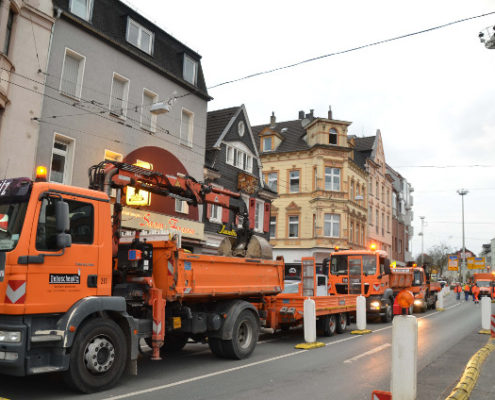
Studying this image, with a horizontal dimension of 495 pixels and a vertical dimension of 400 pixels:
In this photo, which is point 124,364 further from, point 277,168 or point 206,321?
point 277,168

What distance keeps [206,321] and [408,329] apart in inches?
172

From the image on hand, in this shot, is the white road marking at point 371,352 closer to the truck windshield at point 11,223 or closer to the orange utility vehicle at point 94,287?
the orange utility vehicle at point 94,287

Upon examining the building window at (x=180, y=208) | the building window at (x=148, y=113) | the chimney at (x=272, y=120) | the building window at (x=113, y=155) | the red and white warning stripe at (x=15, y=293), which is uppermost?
the chimney at (x=272, y=120)

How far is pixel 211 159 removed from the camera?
24.7m

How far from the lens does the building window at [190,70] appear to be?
21672 mm

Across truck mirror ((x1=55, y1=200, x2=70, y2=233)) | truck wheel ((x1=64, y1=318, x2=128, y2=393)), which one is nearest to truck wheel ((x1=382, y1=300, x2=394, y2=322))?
truck wheel ((x1=64, y1=318, x2=128, y2=393))

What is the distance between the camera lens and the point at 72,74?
16172 millimetres

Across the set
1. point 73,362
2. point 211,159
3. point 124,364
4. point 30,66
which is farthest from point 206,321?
point 211,159

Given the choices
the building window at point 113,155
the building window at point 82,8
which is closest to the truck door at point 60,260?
the building window at point 113,155

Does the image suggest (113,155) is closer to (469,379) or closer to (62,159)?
(62,159)

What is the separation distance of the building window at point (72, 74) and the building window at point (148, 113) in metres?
3.04

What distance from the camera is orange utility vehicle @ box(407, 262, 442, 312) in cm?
2274

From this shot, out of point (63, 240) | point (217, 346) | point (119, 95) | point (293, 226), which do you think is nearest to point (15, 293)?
point (63, 240)

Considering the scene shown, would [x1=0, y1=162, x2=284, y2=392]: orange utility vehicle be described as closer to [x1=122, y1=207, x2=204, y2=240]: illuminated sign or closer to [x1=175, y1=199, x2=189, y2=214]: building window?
[x1=122, y1=207, x2=204, y2=240]: illuminated sign
